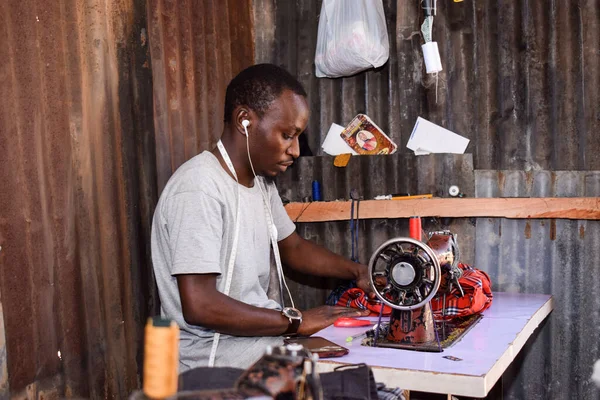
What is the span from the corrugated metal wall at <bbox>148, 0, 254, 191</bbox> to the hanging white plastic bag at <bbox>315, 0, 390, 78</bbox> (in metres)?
0.55

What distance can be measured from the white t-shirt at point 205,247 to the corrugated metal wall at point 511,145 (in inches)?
49.6

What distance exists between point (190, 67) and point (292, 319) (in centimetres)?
161

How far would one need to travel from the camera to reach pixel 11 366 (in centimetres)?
229

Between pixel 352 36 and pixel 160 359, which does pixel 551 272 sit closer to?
pixel 352 36

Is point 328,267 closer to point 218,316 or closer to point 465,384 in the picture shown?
point 218,316

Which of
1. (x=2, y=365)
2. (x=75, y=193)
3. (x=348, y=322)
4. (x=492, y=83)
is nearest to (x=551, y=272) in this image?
(x=492, y=83)

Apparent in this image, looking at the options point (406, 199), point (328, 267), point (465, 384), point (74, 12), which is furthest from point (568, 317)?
point (74, 12)

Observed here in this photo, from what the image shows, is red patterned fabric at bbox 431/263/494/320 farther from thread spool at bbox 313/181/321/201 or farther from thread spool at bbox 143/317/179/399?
thread spool at bbox 143/317/179/399

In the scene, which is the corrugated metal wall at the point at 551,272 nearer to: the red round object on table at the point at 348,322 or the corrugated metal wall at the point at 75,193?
the red round object on table at the point at 348,322

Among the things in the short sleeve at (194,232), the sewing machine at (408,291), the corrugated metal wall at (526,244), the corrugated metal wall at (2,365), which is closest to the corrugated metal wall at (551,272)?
the corrugated metal wall at (526,244)

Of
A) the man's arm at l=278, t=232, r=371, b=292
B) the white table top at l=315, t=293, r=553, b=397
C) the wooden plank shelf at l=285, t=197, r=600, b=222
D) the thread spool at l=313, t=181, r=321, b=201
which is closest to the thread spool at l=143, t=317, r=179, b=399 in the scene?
the white table top at l=315, t=293, r=553, b=397

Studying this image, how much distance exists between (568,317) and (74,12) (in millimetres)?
2916

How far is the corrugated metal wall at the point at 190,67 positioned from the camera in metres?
3.16

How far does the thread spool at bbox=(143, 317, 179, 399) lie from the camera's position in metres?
1.05
